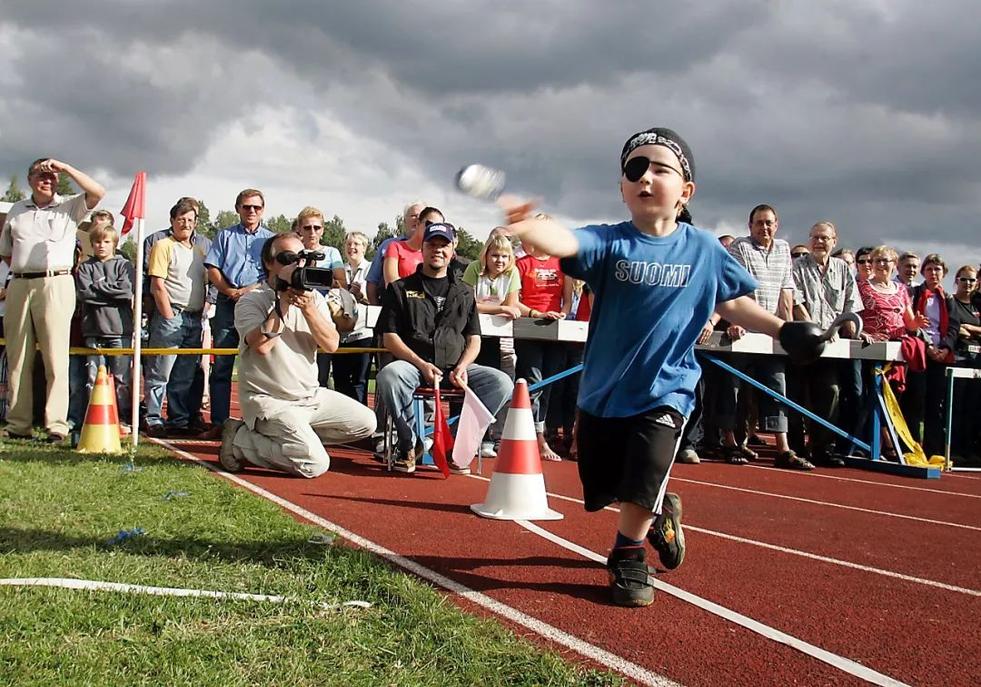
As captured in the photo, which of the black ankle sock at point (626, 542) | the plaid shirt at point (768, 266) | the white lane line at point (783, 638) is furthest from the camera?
the plaid shirt at point (768, 266)

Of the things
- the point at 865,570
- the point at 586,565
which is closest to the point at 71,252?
the point at 586,565

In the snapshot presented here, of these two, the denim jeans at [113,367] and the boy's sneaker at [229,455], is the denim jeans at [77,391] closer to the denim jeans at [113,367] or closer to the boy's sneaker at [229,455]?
the denim jeans at [113,367]

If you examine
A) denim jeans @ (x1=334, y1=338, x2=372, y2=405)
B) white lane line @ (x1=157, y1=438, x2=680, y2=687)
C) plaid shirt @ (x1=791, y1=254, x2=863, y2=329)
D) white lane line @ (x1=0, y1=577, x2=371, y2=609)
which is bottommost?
white lane line @ (x1=157, y1=438, x2=680, y2=687)

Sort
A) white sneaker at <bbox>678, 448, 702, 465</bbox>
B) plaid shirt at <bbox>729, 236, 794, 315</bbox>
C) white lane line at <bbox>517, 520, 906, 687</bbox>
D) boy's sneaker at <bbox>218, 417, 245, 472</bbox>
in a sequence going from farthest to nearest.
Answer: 1. white sneaker at <bbox>678, 448, 702, 465</bbox>
2. plaid shirt at <bbox>729, 236, 794, 315</bbox>
3. boy's sneaker at <bbox>218, 417, 245, 472</bbox>
4. white lane line at <bbox>517, 520, 906, 687</bbox>

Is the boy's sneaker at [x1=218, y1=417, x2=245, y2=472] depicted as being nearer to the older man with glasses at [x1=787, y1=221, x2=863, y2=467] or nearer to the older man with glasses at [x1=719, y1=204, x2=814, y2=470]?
the older man with glasses at [x1=719, y1=204, x2=814, y2=470]

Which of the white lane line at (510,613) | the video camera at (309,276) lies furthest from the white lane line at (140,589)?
the video camera at (309,276)

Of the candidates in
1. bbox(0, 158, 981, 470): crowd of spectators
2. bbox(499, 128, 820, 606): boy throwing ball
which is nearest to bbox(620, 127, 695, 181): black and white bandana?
bbox(499, 128, 820, 606): boy throwing ball

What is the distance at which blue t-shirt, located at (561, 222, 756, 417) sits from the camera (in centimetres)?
366

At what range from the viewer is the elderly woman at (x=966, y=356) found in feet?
33.2

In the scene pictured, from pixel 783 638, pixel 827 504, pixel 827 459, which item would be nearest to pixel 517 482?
pixel 783 638

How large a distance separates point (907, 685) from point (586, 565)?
64.2 inches

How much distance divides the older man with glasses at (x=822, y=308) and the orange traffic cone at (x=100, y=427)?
257 inches

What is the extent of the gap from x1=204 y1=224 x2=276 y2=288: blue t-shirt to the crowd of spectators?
1 centimetres

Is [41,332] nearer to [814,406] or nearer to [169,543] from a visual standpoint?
[169,543]
